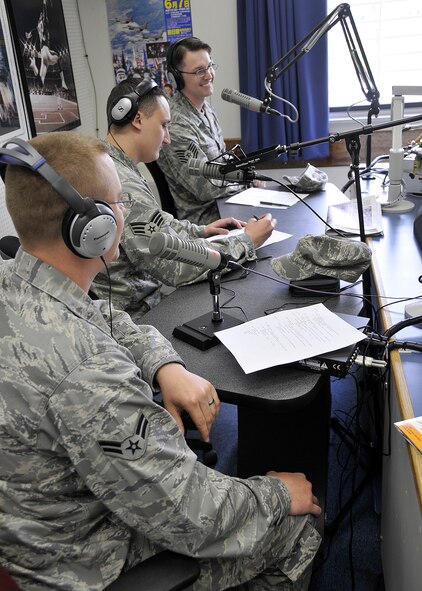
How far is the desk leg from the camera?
1.59 metres

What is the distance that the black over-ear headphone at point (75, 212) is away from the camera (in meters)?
0.81

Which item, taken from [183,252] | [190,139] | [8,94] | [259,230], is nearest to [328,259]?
[259,230]

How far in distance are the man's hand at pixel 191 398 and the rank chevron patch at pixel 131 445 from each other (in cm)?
25

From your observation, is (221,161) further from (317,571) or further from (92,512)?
(317,571)

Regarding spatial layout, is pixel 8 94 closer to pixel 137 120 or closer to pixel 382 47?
pixel 137 120

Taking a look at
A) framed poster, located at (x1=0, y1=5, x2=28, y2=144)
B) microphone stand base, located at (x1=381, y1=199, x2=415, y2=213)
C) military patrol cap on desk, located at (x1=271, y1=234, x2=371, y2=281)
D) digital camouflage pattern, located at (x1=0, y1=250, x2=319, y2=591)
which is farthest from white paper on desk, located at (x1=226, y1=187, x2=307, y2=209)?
digital camouflage pattern, located at (x1=0, y1=250, x2=319, y2=591)

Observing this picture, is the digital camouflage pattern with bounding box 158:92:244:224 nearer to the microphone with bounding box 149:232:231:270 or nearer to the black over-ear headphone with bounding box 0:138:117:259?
the microphone with bounding box 149:232:231:270

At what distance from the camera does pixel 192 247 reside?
1.16 metres

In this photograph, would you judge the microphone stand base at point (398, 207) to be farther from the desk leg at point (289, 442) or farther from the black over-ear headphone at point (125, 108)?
the black over-ear headphone at point (125, 108)

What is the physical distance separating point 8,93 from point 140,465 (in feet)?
8.28

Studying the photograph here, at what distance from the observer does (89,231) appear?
0.85 metres

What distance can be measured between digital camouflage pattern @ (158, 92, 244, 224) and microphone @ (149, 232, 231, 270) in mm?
1241

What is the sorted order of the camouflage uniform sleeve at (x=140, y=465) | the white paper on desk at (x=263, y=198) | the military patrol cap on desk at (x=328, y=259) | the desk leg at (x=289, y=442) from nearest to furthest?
the camouflage uniform sleeve at (x=140, y=465)
the military patrol cap on desk at (x=328, y=259)
the desk leg at (x=289, y=442)
the white paper on desk at (x=263, y=198)

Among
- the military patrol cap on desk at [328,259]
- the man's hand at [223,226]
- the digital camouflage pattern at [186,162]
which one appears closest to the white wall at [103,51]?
the digital camouflage pattern at [186,162]
